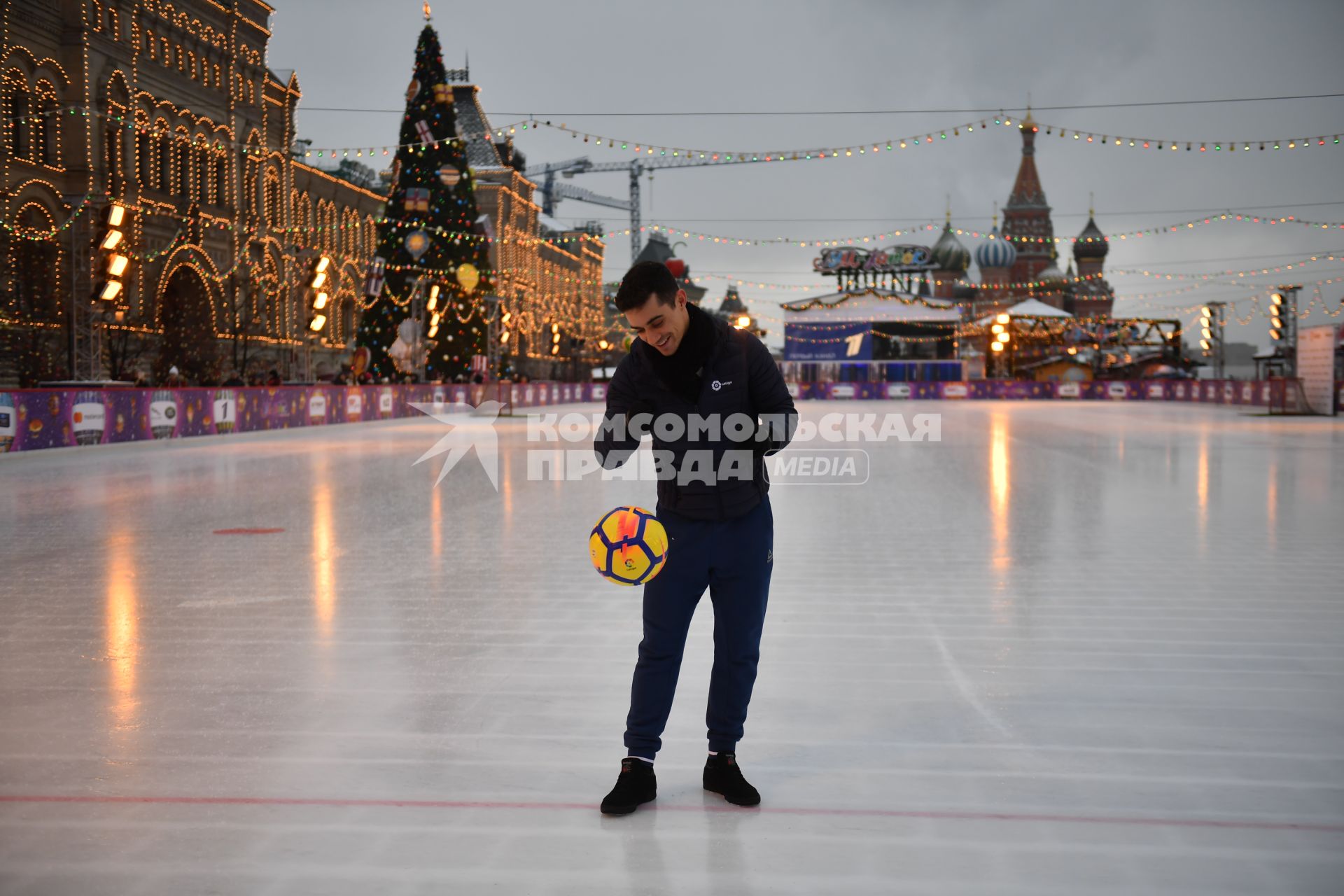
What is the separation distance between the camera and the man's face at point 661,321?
349 centimetres

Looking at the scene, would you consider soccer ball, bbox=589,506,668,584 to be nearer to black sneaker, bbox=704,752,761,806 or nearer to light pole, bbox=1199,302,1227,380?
black sneaker, bbox=704,752,761,806

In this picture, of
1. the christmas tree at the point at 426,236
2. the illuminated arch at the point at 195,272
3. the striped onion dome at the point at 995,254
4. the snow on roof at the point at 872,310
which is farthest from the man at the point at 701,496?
the striped onion dome at the point at 995,254

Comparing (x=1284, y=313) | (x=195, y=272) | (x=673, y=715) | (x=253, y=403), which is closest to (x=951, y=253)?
(x=1284, y=313)

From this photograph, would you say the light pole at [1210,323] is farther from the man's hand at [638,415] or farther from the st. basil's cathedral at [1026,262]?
the st. basil's cathedral at [1026,262]

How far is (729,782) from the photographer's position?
144 inches

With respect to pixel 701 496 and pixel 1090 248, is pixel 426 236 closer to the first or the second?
pixel 701 496

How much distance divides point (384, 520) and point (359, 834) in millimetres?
8071

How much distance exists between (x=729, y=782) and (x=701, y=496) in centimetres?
90

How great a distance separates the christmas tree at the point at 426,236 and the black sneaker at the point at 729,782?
38.8 meters

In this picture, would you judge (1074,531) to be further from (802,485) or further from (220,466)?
(220,466)

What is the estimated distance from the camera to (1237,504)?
39.8ft

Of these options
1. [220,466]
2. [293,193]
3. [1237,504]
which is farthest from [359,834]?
[293,193]

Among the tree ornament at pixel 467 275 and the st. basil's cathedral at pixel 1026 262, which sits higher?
the st. basil's cathedral at pixel 1026 262

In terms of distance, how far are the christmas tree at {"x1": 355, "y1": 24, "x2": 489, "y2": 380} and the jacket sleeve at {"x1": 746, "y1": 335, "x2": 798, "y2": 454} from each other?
38542 mm
